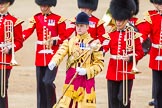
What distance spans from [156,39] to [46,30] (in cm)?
140

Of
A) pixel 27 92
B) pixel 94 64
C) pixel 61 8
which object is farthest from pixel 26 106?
pixel 61 8

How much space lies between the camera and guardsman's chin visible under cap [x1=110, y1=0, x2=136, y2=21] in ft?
33.7

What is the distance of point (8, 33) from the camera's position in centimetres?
1053

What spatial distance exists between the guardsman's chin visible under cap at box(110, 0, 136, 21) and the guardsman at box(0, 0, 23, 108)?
3.72ft

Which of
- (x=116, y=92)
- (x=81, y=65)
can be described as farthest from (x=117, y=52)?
(x=81, y=65)

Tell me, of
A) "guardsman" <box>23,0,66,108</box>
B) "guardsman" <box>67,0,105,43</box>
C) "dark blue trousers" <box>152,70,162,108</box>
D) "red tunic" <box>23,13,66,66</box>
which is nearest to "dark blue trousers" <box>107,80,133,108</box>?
"dark blue trousers" <box>152,70,162,108</box>

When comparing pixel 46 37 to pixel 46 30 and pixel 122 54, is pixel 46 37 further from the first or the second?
pixel 122 54

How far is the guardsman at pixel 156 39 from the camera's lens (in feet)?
35.0

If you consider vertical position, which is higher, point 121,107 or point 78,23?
point 78,23

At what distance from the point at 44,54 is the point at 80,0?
2.78ft

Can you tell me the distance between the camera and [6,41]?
34.5 feet

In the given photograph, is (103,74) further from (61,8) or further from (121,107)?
(61,8)

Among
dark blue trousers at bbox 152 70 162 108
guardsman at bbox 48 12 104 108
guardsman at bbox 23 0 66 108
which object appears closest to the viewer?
guardsman at bbox 48 12 104 108

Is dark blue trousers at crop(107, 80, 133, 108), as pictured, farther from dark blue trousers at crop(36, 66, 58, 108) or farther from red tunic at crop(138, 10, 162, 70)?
dark blue trousers at crop(36, 66, 58, 108)
